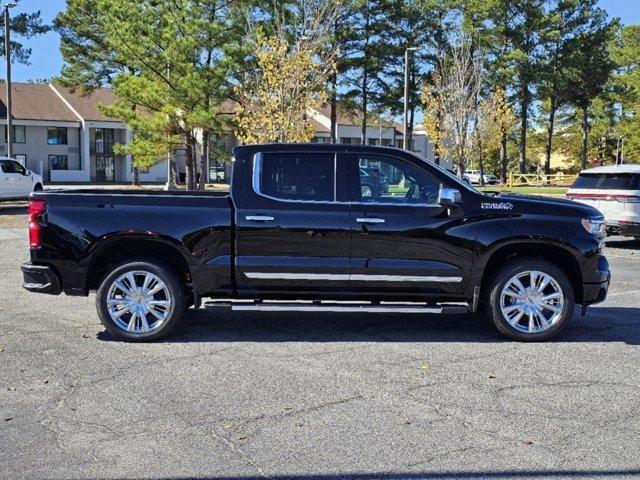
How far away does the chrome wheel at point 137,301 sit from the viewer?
7.18 metres

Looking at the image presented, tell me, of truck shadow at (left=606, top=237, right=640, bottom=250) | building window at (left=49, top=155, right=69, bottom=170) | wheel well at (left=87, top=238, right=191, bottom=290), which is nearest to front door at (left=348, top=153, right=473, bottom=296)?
wheel well at (left=87, top=238, right=191, bottom=290)

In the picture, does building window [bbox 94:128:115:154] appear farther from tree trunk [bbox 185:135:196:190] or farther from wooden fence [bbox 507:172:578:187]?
wooden fence [bbox 507:172:578:187]

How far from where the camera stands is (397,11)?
47.7 meters

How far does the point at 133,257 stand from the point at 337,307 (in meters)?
2.08

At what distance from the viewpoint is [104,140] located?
202 feet

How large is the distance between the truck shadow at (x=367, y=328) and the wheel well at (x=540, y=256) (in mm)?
588

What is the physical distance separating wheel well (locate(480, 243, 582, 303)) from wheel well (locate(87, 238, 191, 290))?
3014 mm

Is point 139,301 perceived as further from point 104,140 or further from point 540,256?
point 104,140

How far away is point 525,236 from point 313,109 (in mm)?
20052

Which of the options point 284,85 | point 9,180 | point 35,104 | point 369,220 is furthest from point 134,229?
point 35,104

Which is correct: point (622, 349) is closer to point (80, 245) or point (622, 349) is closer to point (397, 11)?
point (80, 245)

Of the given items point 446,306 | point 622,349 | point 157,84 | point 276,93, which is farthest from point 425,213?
point 157,84

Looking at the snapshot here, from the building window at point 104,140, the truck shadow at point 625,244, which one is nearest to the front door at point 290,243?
the truck shadow at point 625,244

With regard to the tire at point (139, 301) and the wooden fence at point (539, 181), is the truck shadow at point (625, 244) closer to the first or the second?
the tire at point (139, 301)
